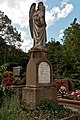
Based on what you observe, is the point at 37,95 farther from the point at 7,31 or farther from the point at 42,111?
the point at 7,31

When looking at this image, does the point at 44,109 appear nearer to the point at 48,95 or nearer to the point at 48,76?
the point at 48,95

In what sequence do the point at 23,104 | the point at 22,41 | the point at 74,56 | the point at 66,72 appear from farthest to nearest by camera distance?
the point at 22,41 → the point at 74,56 → the point at 66,72 → the point at 23,104

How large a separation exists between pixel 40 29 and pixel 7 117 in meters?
4.51

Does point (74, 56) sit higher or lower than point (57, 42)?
lower

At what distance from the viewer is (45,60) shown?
7.60 metres

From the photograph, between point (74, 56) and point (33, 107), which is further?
point (74, 56)

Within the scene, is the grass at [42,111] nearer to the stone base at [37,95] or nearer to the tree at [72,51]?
the stone base at [37,95]

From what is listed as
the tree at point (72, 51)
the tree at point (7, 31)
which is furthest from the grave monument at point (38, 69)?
the tree at point (7, 31)

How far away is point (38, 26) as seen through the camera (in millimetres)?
7938

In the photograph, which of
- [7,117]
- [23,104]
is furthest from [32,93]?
[7,117]

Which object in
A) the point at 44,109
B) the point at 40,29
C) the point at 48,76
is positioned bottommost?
the point at 44,109

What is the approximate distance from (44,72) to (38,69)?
306 millimetres

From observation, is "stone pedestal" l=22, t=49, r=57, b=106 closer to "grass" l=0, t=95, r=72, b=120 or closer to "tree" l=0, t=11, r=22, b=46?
"grass" l=0, t=95, r=72, b=120

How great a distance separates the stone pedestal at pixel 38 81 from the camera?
7.15 m
